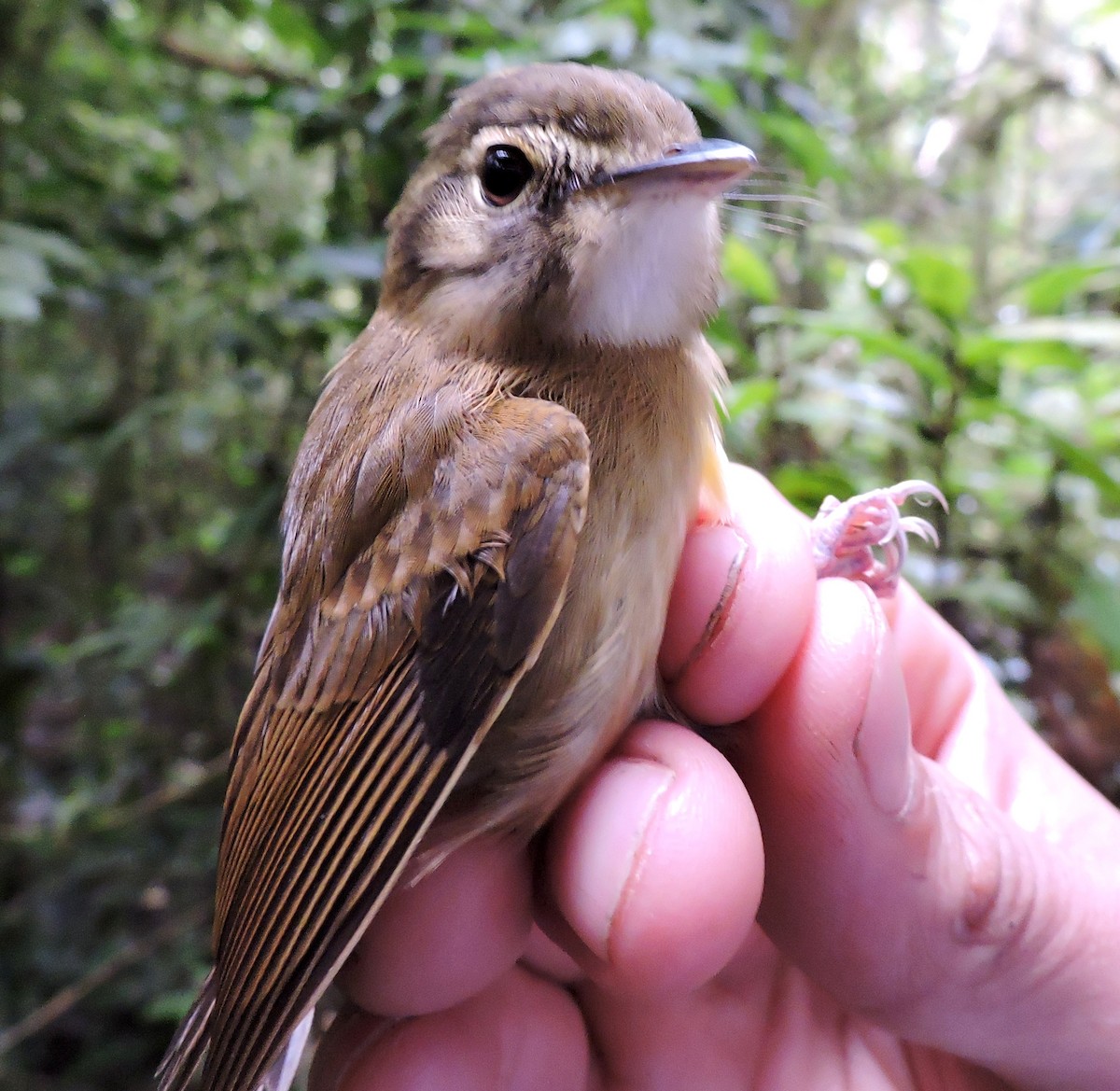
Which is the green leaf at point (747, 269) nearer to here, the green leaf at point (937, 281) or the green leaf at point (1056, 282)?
the green leaf at point (937, 281)

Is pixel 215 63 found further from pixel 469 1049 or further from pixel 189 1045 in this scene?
pixel 469 1049

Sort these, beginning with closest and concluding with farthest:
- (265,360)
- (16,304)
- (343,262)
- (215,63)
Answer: (16,304)
(343,262)
(265,360)
(215,63)

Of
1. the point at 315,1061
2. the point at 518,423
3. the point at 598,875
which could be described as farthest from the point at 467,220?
the point at 315,1061

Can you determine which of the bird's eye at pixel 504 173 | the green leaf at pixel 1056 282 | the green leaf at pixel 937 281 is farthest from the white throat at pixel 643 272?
the green leaf at pixel 1056 282

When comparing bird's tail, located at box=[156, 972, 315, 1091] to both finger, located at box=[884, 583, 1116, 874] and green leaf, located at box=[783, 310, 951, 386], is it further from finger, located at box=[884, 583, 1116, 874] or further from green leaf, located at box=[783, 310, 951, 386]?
green leaf, located at box=[783, 310, 951, 386]

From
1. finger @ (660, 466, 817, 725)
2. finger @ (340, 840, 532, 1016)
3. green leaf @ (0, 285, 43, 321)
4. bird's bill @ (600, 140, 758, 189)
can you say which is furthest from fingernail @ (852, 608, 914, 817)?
green leaf @ (0, 285, 43, 321)

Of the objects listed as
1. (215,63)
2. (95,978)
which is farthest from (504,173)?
(95,978)
